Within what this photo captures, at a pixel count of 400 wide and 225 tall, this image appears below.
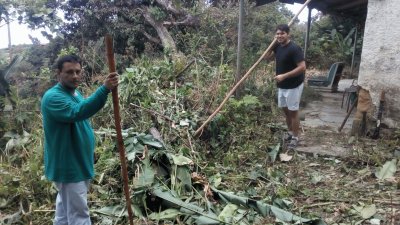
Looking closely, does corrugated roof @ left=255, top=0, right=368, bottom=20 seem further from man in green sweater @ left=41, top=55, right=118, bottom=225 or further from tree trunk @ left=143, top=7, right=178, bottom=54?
man in green sweater @ left=41, top=55, right=118, bottom=225

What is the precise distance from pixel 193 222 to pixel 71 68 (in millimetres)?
1669

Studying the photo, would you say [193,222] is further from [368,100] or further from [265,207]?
[368,100]

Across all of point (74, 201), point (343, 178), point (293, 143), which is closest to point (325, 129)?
point (293, 143)

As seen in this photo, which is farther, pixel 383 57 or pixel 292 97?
pixel 292 97

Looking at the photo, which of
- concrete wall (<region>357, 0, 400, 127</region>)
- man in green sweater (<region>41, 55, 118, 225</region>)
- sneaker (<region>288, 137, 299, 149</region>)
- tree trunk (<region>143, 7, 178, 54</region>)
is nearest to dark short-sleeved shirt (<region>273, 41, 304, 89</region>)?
sneaker (<region>288, 137, 299, 149</region>)

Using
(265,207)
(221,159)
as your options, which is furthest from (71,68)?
(221,159)

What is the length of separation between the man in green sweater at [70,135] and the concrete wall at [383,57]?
157 inches

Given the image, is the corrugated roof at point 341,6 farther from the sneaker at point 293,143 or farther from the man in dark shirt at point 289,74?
the sneaker at point 293,143

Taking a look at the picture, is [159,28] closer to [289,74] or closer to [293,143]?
[289,74]

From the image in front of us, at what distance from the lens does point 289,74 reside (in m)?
4.77

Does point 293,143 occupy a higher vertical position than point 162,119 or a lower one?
lower

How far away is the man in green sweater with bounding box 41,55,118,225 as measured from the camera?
229 cm

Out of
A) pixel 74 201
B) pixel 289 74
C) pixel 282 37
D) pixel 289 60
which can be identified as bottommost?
pixel 74 201

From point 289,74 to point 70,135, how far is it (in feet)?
10.5
